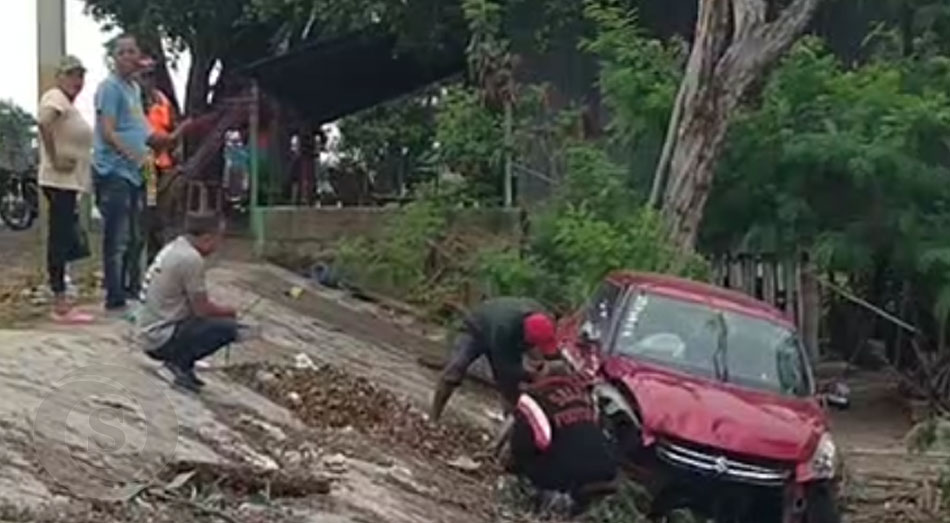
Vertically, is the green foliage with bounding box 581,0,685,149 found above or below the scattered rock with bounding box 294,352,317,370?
above

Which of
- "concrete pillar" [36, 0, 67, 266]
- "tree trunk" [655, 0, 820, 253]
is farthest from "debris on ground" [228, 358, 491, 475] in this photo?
"tree trunk" [655, 0, 820, 253]

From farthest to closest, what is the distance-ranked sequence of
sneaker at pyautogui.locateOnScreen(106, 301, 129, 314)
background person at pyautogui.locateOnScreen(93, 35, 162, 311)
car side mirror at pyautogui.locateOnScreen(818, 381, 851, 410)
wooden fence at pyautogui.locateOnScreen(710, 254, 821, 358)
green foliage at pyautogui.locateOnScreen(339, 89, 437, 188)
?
green foliage at pyautogui.locateOnScreen(339, 89, 437, 188), wooden fence at pyautogui.locateOnScreen(710, 254, 821, 358), car side mirror at pyautogui.locateOnScreen(818, 381, 851, 410), sneaker at pyautogui.locateOnScreen(106, 301, 129, 314), background person at pyautogui.locateOnScreen(93, 35, 162, 311)

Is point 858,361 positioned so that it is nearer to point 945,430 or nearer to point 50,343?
point 945,430

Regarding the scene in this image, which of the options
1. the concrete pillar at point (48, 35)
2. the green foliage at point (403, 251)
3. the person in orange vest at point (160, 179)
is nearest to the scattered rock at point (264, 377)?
the person in orange vest at point (160, 179)

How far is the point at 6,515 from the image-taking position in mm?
9203

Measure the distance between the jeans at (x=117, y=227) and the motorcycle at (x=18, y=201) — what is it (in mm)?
18222

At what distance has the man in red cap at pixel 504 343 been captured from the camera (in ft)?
44.6

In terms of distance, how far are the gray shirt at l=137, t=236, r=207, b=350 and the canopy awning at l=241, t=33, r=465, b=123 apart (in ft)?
46.9

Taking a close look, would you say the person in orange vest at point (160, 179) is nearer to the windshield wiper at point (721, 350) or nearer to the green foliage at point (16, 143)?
the windshield wiper at point (721, 350)

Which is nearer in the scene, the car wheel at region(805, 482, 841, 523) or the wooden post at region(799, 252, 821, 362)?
the car wheel at region(805, 482, 841, 523)

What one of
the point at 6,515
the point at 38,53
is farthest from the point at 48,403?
the point at 38,53

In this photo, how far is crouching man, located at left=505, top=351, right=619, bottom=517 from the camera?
12805mm

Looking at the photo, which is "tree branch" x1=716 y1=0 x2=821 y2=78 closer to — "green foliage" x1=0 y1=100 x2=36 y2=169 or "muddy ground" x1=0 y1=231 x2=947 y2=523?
"muddy ground" x1=0 y1=231 x2=947 y2=523

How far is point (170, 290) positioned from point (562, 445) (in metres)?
2.79
